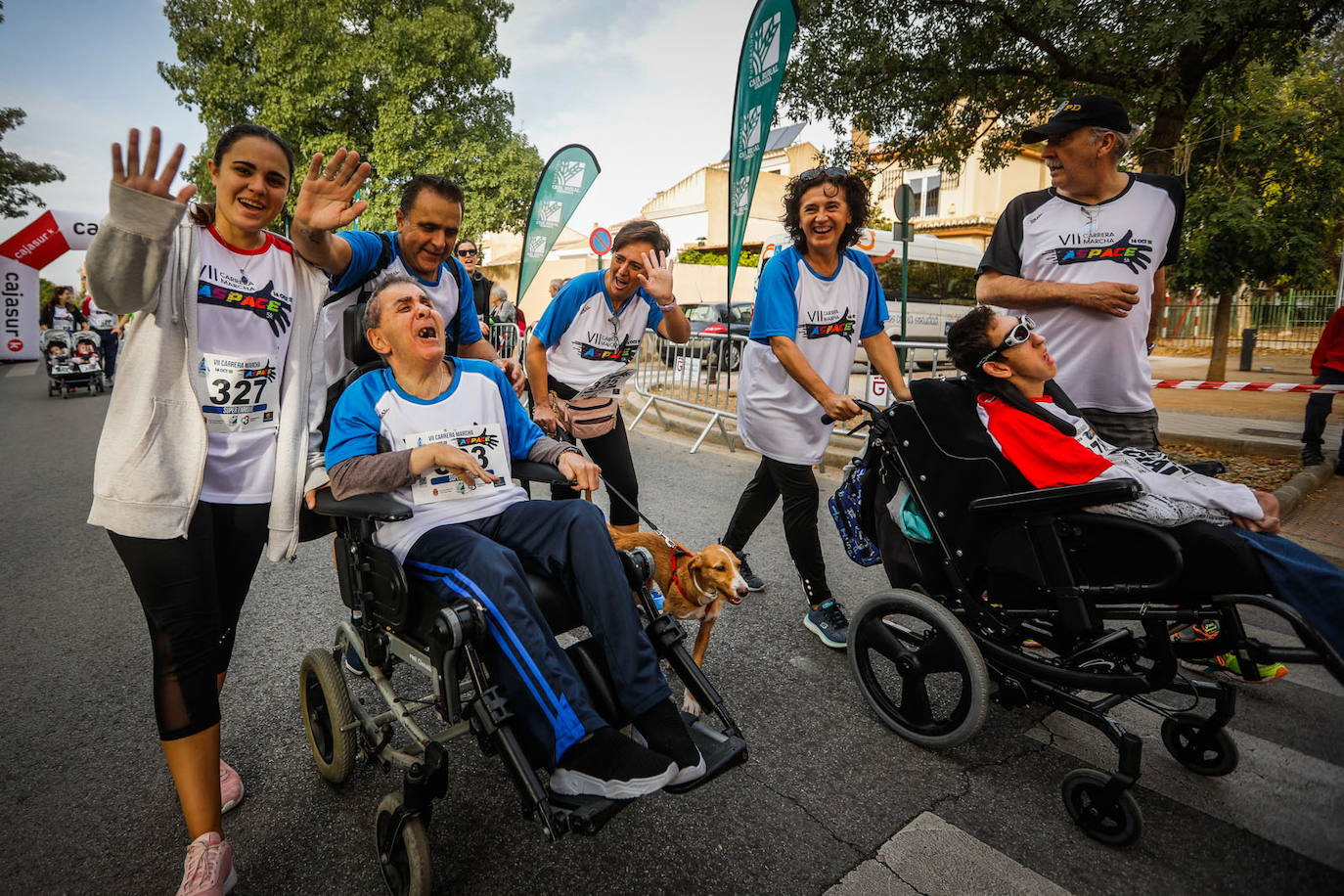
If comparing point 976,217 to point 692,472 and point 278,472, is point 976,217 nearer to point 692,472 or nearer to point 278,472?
point 692,472

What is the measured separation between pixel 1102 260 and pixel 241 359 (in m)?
3.27

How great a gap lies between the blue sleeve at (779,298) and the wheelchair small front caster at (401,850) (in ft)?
8.05

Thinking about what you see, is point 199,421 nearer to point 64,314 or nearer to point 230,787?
point 230,787

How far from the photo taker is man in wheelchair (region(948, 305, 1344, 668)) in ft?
6.60

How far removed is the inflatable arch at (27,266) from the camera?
842 cm

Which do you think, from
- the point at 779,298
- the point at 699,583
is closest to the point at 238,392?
the point at 699,583

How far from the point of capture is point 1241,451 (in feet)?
23.5

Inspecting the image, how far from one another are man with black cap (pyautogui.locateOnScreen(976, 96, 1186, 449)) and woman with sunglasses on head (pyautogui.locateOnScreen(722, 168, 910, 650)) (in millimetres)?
751

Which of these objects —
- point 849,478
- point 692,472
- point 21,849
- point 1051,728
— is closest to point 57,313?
point 692,472

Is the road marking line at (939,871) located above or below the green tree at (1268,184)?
below

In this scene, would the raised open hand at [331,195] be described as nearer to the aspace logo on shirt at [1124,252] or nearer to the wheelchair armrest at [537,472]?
the wheelchair armrest at [537,472]

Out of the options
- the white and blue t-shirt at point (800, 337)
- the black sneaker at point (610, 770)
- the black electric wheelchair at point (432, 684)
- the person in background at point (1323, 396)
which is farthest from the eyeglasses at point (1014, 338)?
the person in background at point (1323, 396)

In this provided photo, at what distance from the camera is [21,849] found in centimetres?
212

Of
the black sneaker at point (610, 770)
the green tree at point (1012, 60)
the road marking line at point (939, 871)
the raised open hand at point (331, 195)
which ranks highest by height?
the green tree at point (1012, 60)
